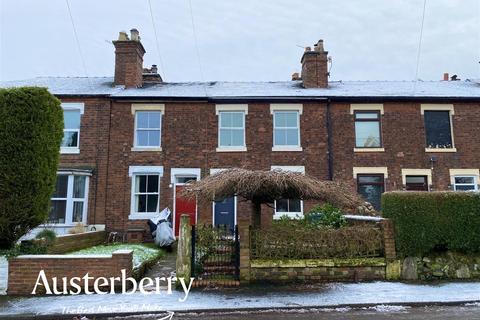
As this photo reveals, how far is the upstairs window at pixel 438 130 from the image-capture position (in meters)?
17.8

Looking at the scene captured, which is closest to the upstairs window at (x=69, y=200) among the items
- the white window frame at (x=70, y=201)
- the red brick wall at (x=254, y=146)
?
the white window frame at (x=70, y=201)

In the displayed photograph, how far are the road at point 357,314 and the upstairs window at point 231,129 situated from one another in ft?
35.5

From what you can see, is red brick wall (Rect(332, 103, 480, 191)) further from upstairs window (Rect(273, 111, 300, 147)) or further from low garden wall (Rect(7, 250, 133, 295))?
low garden wall (Rect(7, 250, 133, 295))

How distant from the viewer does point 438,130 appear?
707 inches

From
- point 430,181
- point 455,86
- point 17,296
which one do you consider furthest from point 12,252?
point 455,86

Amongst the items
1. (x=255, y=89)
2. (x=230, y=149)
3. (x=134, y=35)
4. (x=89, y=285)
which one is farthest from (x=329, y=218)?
(x=134, y=35)

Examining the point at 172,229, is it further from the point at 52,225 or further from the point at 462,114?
the point at 462,114

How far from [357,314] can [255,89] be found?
537 inches

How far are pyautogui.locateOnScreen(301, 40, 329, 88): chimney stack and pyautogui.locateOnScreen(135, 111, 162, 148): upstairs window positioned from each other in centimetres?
728

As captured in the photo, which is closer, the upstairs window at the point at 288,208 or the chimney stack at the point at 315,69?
the upstairs window at the point at 288,208

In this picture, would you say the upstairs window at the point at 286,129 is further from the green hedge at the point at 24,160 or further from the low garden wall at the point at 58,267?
the low garden wall at the point at 58,267

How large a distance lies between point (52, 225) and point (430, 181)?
605 inches

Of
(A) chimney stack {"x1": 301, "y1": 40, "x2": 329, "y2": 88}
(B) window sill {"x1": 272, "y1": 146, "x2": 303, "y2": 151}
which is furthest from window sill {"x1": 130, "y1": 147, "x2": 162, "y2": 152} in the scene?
(A) chimney stack {"x1": 301, "y1": 40, "x2": 329, "y2": 88}

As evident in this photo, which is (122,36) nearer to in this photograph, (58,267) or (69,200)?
(69,200)
